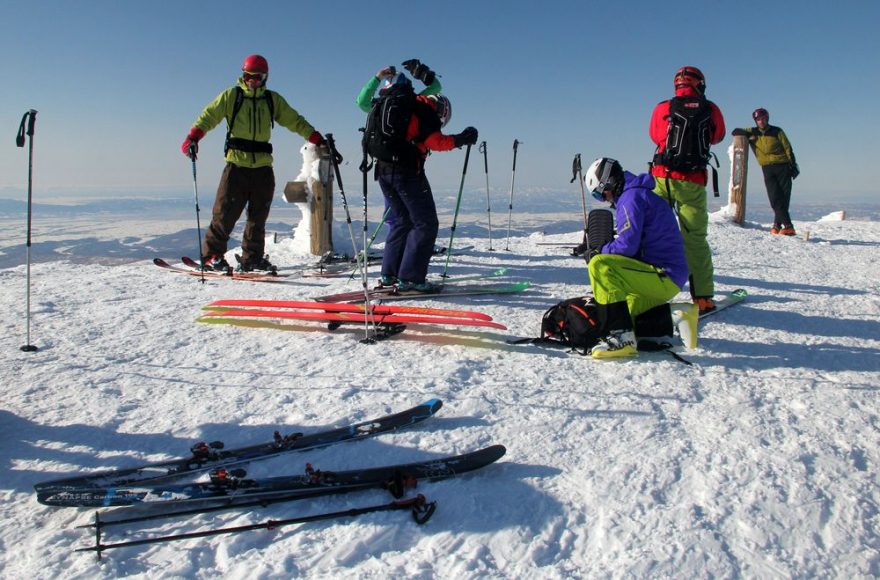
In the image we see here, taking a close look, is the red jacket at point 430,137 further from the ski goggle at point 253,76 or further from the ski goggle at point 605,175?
the ski goggle at point 253,76

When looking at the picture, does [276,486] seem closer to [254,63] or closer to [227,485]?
[227,485]

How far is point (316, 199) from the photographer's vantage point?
10.1 meters

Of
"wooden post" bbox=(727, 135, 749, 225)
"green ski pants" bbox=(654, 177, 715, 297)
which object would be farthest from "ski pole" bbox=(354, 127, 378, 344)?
"wooden post" bbox=(727, 135, 749, 225)

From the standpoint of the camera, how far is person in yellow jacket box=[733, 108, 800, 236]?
12.2 m

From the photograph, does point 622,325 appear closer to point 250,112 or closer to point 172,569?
point 172,569

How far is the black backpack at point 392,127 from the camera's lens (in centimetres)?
581

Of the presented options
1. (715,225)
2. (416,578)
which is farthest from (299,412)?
(715,225)

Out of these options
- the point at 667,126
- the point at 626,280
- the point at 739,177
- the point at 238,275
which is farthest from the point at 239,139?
the point at 739,177

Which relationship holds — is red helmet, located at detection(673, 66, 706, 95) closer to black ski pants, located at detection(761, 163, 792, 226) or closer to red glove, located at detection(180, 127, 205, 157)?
red glove, located at detection(180, 127, 205, 157)

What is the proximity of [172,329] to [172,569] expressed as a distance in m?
3.39

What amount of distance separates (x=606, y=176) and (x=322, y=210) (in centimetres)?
647

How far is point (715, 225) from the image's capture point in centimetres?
1308

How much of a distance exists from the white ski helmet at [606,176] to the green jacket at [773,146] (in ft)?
31.8

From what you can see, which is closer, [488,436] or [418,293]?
[488,436]
